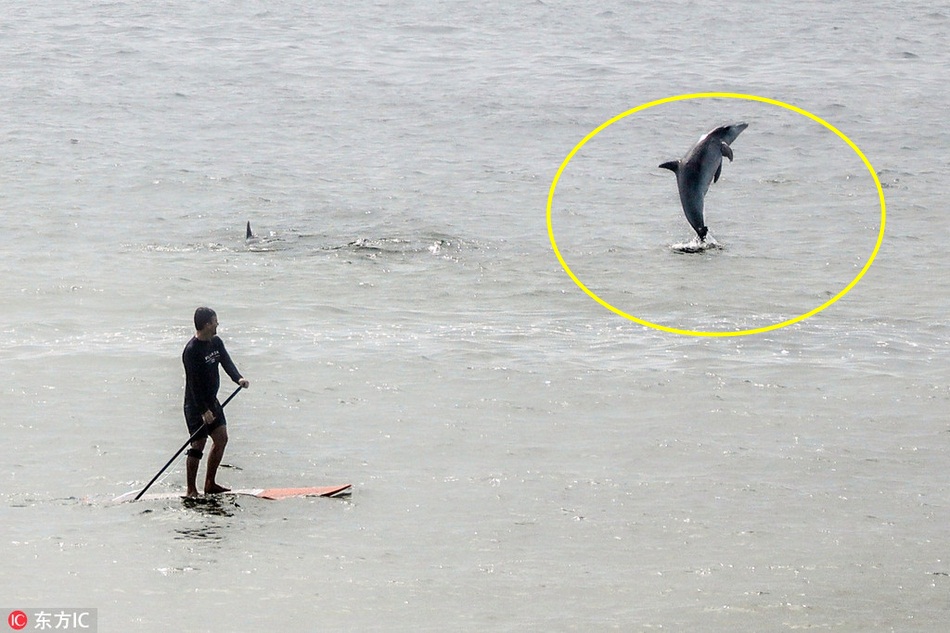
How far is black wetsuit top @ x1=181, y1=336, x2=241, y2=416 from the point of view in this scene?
1717 cm

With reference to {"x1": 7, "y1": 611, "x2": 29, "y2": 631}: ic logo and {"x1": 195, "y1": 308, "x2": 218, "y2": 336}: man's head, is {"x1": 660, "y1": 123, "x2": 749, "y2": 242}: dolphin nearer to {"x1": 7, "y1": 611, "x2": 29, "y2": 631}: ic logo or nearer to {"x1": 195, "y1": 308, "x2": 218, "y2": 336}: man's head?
{"x1": 195, "y1": 308, "x2": 218, "y2": 336}: man's head

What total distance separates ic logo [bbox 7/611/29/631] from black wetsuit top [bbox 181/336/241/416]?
12.1ft

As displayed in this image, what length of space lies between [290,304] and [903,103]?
31690mm

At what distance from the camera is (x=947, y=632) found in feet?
47.6

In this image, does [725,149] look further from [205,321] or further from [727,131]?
[205,321]

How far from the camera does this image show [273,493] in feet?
59.0

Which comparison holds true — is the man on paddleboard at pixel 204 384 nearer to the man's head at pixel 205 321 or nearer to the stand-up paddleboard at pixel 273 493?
the man's head at pixel 205 321

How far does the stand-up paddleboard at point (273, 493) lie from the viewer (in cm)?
1786

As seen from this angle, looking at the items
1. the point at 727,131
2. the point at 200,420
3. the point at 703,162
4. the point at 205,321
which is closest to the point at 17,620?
the point at 200,420

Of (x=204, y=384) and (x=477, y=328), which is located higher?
(x=204, y=384)

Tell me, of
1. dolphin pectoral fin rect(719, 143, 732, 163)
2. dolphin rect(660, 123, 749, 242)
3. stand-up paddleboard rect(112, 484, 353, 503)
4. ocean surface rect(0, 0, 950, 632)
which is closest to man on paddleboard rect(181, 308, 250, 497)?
stand-up paddleboard rect(112, 484, 353, 503)

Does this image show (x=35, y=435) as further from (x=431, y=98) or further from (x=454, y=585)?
(x=431, y=98)

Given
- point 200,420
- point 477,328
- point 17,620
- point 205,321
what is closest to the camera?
point 17,620

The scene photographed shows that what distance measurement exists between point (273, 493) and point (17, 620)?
4286 mm
